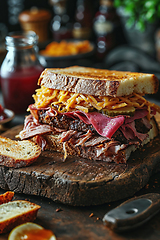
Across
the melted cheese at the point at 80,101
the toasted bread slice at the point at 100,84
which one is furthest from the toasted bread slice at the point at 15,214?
the toasted bread slice at the point at 100,84

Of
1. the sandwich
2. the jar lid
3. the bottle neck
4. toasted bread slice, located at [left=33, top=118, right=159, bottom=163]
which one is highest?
the jar lid

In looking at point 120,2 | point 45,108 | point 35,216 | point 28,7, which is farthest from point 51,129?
point 28,7

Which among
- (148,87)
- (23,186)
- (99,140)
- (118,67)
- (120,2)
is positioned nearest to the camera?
(23,186)

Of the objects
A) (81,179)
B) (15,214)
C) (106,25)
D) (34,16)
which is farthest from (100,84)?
(34,16)

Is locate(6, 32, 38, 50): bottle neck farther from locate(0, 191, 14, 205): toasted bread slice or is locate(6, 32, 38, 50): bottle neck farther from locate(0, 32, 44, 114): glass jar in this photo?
locate(0, 191, 14, 205): toasted bread slice

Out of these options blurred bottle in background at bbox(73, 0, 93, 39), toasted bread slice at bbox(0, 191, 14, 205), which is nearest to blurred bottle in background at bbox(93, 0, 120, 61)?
blurred bottle in background at bbox(73, 0, 93, 39)

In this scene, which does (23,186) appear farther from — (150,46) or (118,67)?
(150,46)
